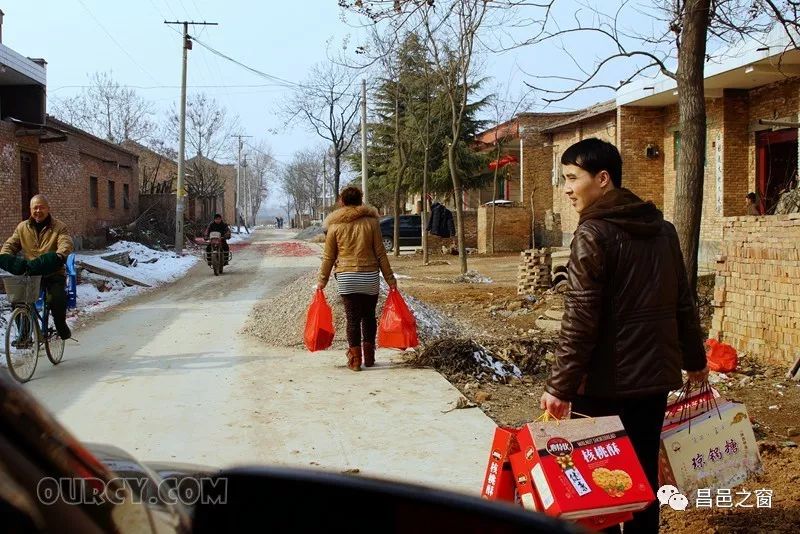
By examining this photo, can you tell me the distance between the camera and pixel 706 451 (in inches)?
137

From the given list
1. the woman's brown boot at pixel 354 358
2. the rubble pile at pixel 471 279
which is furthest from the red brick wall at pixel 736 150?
the woman's brown boot at pixel 354 358

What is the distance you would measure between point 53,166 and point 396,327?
1901 cm

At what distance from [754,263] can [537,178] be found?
914 inches

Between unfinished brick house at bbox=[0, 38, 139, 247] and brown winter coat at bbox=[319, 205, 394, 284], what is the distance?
1267 cm

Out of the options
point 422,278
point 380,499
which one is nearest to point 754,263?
point 380,499

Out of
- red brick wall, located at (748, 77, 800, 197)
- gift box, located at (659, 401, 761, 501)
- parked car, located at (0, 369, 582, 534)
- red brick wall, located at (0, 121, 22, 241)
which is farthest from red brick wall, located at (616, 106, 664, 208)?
parked car, located at (0, 369, 582, 534)

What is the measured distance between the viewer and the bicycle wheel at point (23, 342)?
7148 millimetres

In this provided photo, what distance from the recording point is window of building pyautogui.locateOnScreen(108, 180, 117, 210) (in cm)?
3089

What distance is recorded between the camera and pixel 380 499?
1051mm

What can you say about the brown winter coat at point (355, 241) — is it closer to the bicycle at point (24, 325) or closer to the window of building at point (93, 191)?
the bicycle at point (24, 325)

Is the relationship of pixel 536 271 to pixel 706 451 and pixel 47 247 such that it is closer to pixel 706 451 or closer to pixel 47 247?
pixel 47 247

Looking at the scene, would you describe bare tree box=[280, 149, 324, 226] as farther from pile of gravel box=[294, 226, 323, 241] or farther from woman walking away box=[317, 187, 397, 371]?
woman walking away box=[317, 187, 397, 371]

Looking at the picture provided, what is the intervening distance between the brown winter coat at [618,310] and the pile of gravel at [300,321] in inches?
221

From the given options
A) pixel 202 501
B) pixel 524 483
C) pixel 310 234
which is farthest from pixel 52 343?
pixel 310 234
